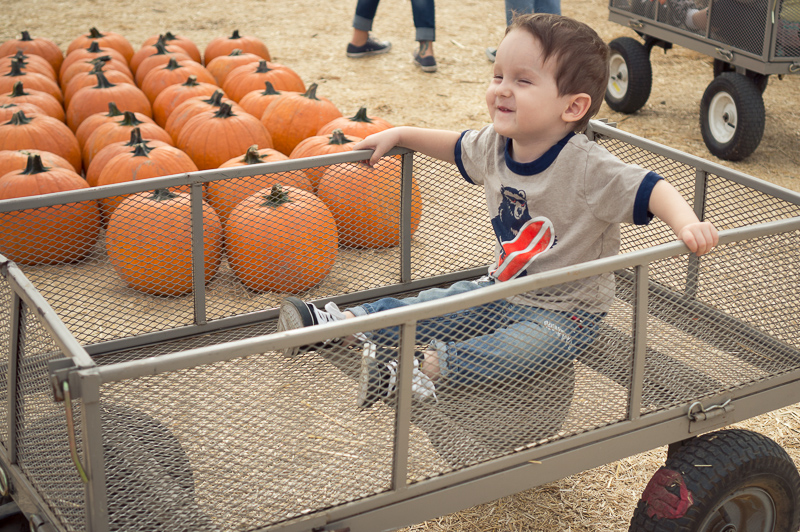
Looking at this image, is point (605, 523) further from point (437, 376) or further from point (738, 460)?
point (437, 376)

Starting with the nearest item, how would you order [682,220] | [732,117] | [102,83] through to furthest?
1. [682,220]
2. [102,83]
3. [732,117]

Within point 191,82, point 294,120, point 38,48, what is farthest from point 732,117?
point 38,48

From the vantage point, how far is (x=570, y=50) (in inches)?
81.2

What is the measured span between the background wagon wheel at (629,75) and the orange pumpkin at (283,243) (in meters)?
3.31

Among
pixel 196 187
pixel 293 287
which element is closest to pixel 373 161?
pixel 196 187

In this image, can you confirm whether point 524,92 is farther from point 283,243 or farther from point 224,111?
point 224,111

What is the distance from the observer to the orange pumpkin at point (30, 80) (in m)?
4.88

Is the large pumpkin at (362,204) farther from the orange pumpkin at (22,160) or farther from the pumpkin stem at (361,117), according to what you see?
the orange pumpkin at (22,160)

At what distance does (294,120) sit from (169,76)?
48.9 inches

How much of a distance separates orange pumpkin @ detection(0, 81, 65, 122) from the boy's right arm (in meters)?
2.84

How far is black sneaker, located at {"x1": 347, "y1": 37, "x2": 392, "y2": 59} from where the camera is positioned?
7223 millimetres

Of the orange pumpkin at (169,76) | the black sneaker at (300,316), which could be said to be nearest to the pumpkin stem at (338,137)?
the black sneaker at (300,316)

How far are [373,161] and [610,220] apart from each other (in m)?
0.73

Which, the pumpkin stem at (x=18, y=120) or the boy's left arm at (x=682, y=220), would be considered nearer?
the boy's left arm at (x=682, y=220)
